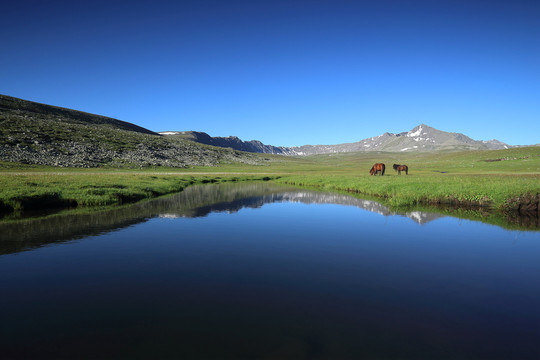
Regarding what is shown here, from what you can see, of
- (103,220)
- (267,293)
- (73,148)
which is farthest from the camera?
(73,148)

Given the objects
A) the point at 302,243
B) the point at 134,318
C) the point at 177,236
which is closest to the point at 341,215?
the point at 302,243

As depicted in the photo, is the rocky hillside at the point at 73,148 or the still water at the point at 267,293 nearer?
the still water at the point at 267,293

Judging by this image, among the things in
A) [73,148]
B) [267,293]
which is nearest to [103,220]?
[267,293]

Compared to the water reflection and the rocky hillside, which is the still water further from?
the rocky hillside

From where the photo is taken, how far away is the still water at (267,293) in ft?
22.9

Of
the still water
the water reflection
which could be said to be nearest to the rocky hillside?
the water reflection

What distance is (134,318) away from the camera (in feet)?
26.8

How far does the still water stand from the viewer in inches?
274

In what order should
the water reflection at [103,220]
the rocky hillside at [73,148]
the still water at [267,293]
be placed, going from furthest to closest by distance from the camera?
the rocky hillside at [73,148] → the water reflection at [103,220] → the still water at [267,293]

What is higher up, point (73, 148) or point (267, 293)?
point (73, 148)

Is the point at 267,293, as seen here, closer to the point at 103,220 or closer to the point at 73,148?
the point at 103,220

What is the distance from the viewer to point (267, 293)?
9.92 m

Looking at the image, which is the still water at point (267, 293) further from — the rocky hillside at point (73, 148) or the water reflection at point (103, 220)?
the rocky hillside at point (73, 148)

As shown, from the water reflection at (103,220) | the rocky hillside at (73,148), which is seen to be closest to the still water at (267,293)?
the water reflection at (103,220)
